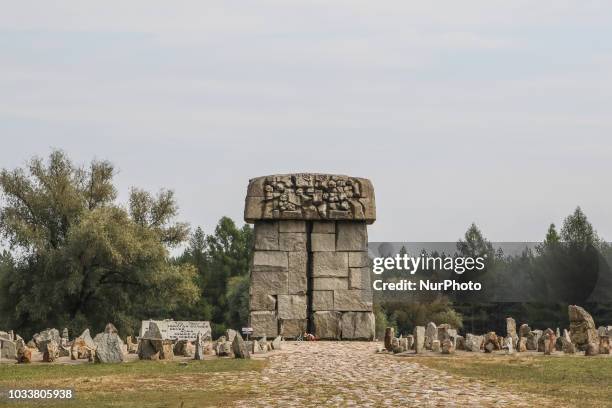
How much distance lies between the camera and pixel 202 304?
208 ft

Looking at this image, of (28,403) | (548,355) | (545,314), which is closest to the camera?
(28,403)

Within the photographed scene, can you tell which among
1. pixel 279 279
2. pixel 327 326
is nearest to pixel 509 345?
pixel 327 326

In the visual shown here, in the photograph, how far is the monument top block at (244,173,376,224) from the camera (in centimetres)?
2448

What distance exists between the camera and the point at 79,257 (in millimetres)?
38156

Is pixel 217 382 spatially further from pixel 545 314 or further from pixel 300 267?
pixel 545 314

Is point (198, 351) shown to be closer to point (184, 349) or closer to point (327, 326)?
point (184, 349)

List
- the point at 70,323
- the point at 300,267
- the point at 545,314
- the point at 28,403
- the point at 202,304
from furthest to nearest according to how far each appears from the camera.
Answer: the point at 202,304, the point at 545,314, the point at 70,323, the point at 300,267, the point at 28,403

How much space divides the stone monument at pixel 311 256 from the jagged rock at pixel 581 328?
5286mm

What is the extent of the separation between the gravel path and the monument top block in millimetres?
6331

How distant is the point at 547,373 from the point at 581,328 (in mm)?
4631

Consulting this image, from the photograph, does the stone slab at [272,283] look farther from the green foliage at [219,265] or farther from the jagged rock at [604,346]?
the green foliage at [219,265]

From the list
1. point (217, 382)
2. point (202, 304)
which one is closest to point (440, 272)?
point (202, 304)

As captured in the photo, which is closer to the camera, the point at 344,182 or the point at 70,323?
the point at 344,182

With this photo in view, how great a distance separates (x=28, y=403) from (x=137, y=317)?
28708 millimetres
